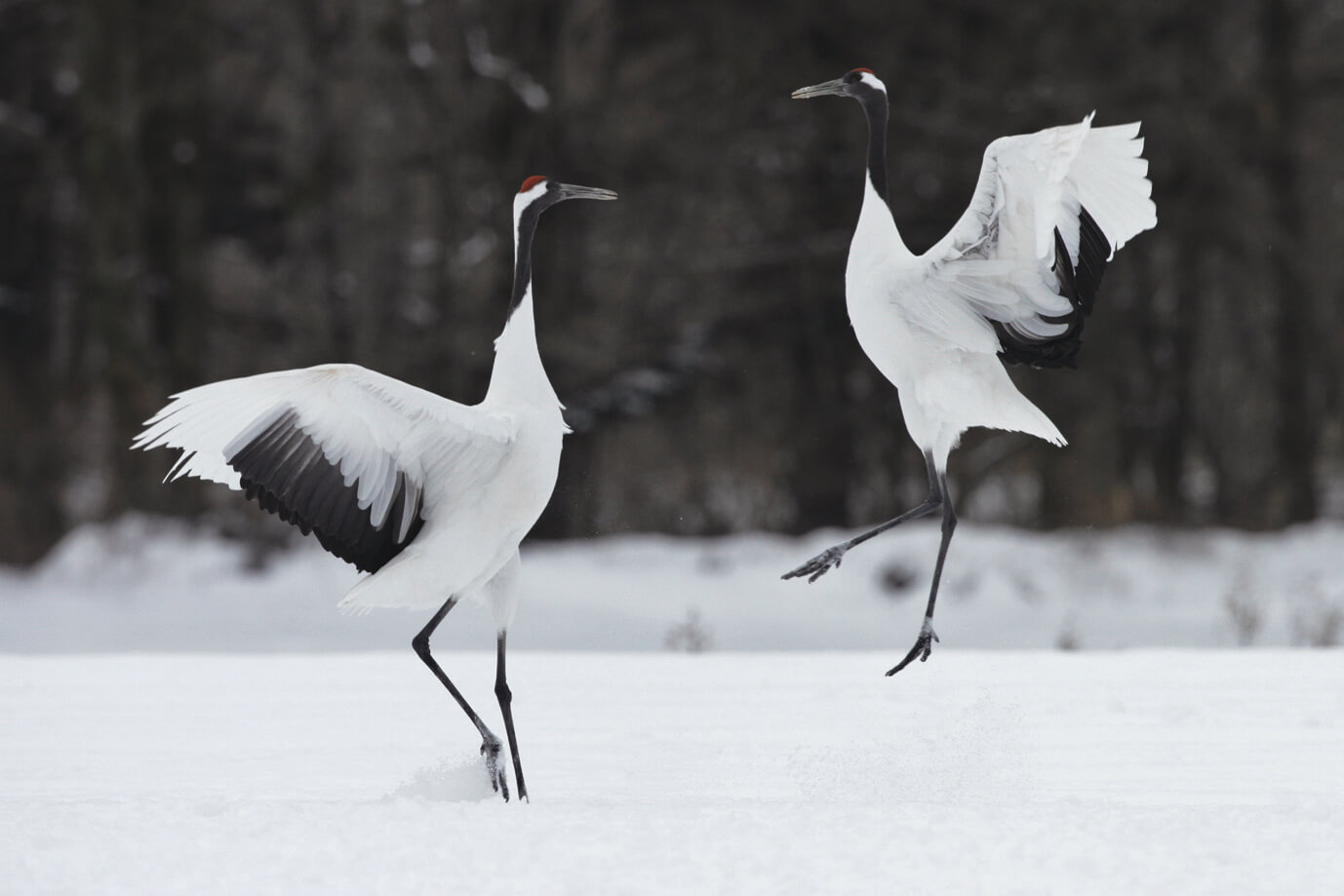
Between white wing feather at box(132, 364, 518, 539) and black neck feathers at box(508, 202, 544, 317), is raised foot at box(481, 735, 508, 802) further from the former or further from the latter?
black neck feathers at box(508, 202, 544, 317)

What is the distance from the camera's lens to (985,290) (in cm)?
555

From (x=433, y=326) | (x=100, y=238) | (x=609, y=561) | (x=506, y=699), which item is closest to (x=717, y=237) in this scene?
(x=433, y=326)

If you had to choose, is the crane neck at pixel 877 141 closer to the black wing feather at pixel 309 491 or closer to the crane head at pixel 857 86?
the crane head at pixel 857 86

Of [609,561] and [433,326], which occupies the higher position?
[433,326]

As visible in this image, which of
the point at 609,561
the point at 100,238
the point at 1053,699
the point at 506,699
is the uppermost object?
the point at 100,238

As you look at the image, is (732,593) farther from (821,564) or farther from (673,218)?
(821,564)

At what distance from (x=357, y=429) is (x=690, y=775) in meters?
1.62

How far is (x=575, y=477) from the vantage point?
557 inches

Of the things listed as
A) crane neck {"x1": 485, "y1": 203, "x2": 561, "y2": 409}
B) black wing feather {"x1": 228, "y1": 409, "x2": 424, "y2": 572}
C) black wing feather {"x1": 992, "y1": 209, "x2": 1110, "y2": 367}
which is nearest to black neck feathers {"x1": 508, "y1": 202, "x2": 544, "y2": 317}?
crane neck {"x1": 485, "y1": 203, "x2": 561, "y2": 409}

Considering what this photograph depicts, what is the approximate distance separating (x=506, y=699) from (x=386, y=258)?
11735 mm

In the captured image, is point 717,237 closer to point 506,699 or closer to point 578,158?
point 578,158

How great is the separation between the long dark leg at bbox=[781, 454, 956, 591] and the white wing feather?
50.5 inches

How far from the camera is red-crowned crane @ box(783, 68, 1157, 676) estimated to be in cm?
541

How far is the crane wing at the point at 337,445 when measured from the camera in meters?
4.58
